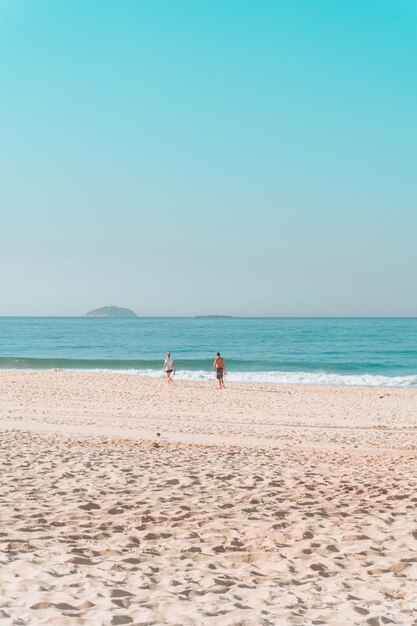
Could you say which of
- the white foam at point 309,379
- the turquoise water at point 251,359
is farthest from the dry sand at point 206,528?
the turquoise water at point 251,359

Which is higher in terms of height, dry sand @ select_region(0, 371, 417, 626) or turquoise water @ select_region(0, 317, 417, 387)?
dry sand @ select_region(0, 371, 417, 626)

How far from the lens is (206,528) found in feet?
23.7

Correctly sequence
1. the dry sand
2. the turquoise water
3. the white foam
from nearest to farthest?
the dry sand, the white foam, the turquoise water

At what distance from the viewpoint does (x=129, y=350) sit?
6669cm

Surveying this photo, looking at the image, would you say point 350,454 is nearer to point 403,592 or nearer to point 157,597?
point 403,592

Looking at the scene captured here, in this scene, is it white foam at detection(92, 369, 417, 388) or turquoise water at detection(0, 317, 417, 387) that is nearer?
white foam at detection(92, 369, 417, 388)

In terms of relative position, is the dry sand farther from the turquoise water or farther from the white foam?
the turquoise water

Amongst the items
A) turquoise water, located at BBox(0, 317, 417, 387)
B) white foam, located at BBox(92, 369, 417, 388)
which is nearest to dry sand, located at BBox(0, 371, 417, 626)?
white foam, located at BBox(92, 369, 417, 388)

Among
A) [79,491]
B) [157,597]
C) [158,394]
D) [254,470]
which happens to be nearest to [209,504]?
[79,491]

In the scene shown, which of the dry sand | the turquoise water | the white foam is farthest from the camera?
the turquoise water

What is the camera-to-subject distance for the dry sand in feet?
16.4

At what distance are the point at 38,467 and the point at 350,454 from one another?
20.1ft

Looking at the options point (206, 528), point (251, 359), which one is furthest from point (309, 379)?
point (206, 528)

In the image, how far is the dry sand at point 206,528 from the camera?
499 centimetres
